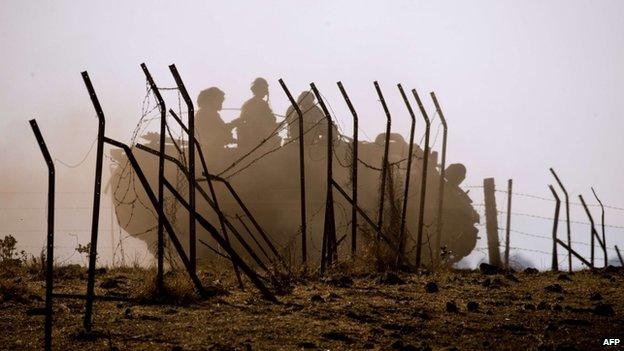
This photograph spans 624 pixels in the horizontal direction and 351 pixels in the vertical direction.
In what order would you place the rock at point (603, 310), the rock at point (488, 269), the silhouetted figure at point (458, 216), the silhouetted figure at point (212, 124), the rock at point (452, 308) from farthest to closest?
the silhouetted figure at point (212, 124), the silhouetted figure at point (458, 216), the rock at point (488, 269), the rock at point (452, 308), the rock at point (603, 310)

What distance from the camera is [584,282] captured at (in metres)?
8.23

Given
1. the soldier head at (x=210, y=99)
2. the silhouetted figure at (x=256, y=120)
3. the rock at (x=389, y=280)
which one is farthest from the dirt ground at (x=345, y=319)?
the soldier head at (x=210, y=99)

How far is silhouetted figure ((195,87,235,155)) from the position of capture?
22.9 m

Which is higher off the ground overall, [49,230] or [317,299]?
[49,230]

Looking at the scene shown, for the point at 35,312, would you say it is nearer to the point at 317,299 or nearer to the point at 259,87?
the point at 317,299

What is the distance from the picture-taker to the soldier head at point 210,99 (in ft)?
75.8

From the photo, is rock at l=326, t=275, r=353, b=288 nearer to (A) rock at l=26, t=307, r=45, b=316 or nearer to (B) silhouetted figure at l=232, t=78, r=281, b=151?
(A) rock at l=26, t=307, r=45, b=316

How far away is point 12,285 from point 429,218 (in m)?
16.0

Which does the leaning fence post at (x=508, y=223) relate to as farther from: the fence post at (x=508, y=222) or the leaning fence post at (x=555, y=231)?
the leaning fence post at (x=555, y=231)

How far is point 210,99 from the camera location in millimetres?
23141

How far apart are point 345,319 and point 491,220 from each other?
28.5 feet

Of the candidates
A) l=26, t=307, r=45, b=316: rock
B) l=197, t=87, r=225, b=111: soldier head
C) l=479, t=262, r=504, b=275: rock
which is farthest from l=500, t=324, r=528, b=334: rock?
l=197, t=87, r=225, b=111: soldier head

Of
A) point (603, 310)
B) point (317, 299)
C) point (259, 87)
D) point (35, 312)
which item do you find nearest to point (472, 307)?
point (603, 310)

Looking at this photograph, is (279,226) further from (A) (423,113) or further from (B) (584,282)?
(B) (584,282)
